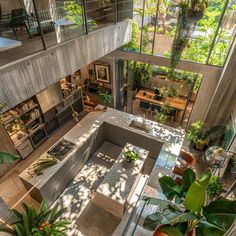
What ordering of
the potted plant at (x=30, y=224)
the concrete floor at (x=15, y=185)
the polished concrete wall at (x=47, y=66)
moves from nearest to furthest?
the potted plant at (x=30, y=224) → the polished concrete wall at (x=47, y=66) → the concrete floor at (x=15, y=185)

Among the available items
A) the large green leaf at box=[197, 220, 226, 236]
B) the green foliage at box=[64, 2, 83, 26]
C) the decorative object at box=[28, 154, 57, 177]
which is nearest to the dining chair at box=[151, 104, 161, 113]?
the green foliage at box=[64, 2, 83, 26]

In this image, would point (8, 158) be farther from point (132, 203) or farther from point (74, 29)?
point (74, 29)

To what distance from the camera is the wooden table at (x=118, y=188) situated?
4207 millimetres

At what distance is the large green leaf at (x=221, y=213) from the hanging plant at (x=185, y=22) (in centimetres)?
497

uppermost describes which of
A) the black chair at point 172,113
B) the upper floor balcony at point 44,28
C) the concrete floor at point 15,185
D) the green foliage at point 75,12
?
the green foliage at point 75,12

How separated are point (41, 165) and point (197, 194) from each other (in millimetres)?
4020

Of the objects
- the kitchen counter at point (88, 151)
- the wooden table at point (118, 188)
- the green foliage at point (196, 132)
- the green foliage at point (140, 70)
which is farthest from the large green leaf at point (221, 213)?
the green foliage at point (140, 70)

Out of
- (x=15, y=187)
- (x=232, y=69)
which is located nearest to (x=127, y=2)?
(x=232, y=69)

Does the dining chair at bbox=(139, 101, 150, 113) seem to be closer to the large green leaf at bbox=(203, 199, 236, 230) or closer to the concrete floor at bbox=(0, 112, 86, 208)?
the concrete floor at bbox=(0, 112, 86, 208)

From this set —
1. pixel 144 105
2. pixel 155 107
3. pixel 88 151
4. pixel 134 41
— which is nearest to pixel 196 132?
pixel 155 107

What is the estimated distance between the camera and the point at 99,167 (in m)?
5.94

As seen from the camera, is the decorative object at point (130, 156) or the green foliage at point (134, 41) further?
the green foliage at point (134, 41)

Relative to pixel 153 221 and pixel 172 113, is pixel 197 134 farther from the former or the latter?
pixel 153 221

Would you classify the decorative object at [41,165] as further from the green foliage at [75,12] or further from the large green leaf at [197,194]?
the large green leaf at [197,194]
